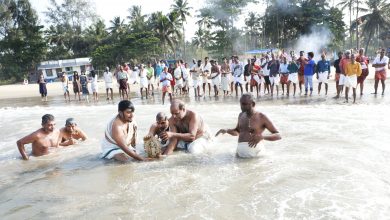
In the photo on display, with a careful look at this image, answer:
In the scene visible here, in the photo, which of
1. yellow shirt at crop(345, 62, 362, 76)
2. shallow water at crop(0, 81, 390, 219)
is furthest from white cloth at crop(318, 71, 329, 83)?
shallow water at crop(0, 81, 390, 219)

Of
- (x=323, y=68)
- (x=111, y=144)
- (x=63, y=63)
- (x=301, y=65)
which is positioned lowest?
(x=111, y=144)

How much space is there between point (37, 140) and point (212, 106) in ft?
21.2

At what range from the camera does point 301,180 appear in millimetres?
4234

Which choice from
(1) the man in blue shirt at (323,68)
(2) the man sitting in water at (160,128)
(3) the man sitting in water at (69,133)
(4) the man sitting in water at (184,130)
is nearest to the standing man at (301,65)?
(1) the man in blue shirt at (323,68)

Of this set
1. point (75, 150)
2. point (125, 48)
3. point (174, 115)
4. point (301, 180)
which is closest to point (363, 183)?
point (301, 180)

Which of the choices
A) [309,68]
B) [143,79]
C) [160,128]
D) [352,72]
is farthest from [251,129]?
[143,79]

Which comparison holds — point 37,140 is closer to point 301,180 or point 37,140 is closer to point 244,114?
point 244,114

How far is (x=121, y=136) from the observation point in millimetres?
5199

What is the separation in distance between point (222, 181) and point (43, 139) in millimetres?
3543

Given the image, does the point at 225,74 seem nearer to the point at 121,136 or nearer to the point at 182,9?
the point at 121,136

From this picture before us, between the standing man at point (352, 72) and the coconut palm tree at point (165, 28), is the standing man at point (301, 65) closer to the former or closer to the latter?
the standing man at point (352, 72)

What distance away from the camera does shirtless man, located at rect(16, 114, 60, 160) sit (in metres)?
5.92

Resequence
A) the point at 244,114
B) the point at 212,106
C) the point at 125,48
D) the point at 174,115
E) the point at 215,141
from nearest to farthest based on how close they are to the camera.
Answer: the point at 244,114, the point at 174,115, the point at 215,141, the point at 212,106, the point at 125,48

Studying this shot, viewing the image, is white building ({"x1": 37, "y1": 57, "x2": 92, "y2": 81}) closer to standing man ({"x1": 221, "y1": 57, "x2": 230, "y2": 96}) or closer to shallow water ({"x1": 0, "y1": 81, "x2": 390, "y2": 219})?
standing man ({"x1": 221, "y1": 57, "x2": 230, "y2": 96})
